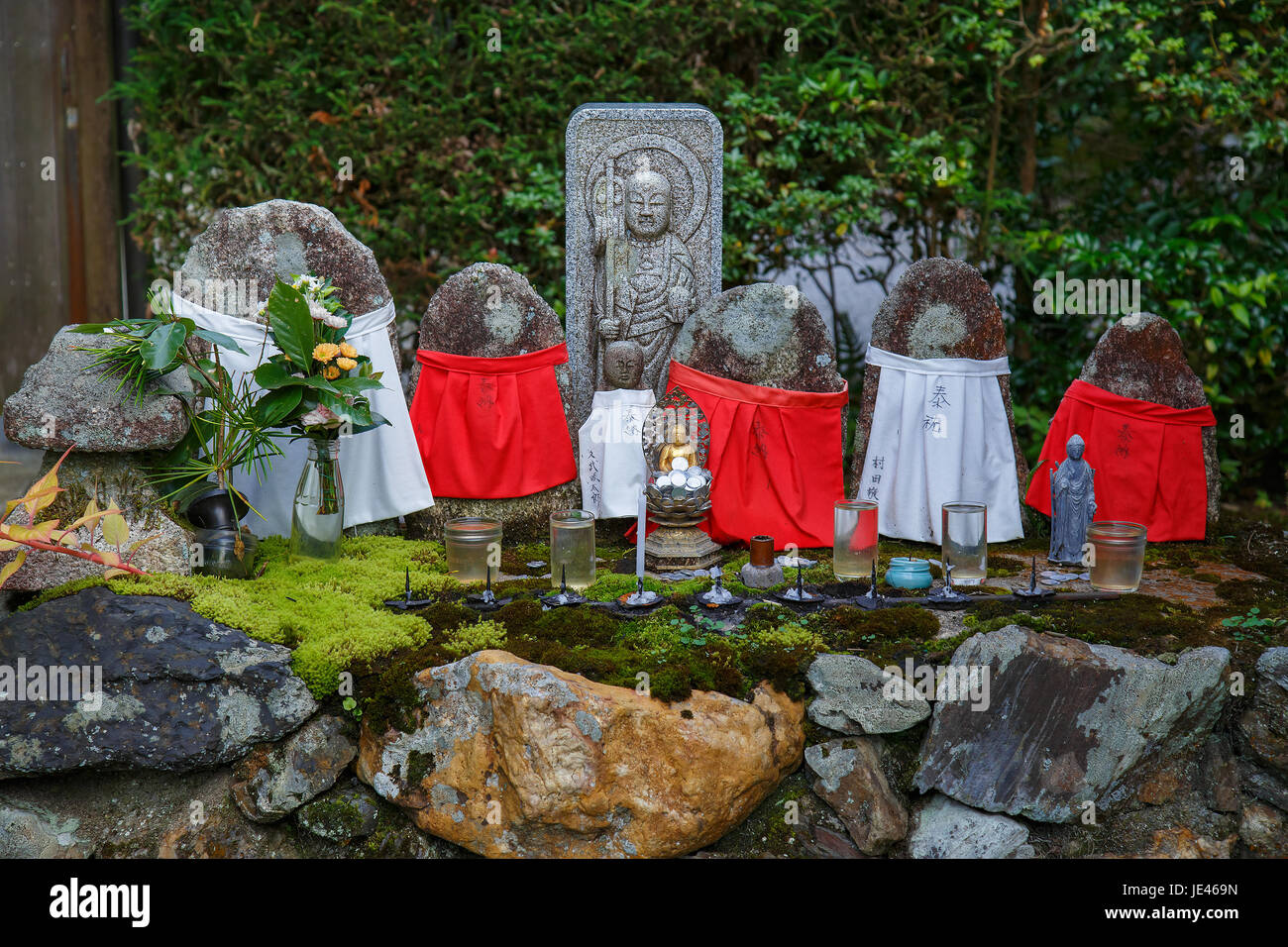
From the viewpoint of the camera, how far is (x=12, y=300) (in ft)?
19.9

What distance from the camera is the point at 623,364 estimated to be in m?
5.47

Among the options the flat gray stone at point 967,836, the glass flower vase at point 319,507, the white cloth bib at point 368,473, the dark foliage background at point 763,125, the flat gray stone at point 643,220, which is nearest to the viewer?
the flat gray stone at point 967,836

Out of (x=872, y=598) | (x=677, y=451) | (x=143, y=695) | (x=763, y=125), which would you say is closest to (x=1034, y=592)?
(x=872, y=598)

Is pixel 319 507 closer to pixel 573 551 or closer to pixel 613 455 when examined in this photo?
pixel 573 551

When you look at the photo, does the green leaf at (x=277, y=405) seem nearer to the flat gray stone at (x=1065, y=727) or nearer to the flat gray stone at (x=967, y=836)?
the flat gray stone at (x=1065, y=727)

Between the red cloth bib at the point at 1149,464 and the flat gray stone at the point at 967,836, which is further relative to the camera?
the red cloth bib at the point at 1149,464

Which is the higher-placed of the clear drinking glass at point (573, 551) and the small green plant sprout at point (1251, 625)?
the clear drinking glass at point (573, 551)

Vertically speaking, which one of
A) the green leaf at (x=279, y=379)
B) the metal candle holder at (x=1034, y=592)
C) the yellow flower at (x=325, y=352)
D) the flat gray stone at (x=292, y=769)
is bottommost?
the flat gray stone at (x=292, y=769)

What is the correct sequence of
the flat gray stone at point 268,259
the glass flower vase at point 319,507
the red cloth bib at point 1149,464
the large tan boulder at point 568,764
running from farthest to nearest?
the red cloth bib at point 1149,464 → the flat gray stone at point 268,259 → the glass flower vase at point 319,507 → the large tan boulder at point 568,764

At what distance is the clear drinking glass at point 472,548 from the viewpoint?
4398mm

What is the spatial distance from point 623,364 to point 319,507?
63.8 inches

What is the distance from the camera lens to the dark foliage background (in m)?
6.64

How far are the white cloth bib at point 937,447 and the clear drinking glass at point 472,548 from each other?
1.83 m

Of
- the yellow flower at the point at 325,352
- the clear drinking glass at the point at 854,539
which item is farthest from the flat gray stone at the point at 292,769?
the clear drinking glass at the point at 854,539
